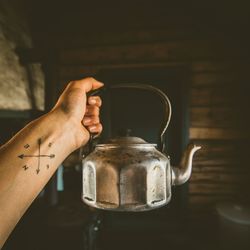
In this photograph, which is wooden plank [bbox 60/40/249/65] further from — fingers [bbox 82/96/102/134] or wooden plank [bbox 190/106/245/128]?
fingers [bbox 82/96/102/134]

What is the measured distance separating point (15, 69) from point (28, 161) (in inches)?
148

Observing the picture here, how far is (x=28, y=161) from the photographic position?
155cm

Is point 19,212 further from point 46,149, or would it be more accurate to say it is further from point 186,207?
point 186,207

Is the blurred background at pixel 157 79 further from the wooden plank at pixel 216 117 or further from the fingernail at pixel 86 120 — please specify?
the fingernail at pixel 86 120

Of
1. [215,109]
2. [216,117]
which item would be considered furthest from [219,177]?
[215,109]

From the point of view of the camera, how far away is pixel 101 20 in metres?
5.50

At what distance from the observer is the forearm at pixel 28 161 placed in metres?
1.40

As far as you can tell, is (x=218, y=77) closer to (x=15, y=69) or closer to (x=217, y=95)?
(x=217, y=95)

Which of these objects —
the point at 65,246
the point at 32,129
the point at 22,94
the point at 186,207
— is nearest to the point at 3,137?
the point at 22,94

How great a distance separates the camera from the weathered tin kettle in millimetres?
1374

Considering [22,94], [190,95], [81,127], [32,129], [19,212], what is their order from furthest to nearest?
[190,95]
[22,94]
[81,127]
[32,129]
[19,212]

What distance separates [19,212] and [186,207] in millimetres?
4366

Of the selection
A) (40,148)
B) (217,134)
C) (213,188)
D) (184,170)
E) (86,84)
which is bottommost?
(213,188)

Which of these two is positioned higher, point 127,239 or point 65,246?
point 65,246
